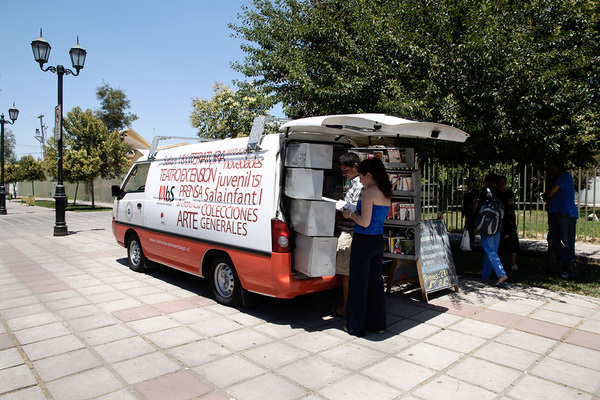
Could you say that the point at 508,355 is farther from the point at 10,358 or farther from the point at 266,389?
the point at 10,358

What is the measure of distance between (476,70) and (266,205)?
371 cm

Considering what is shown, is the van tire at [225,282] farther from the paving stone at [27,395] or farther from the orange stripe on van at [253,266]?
the paving stone at [27,395]

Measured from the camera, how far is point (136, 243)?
7719 mm

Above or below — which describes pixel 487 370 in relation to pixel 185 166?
below

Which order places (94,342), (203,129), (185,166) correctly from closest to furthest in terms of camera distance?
1. (94,342)
2. (185,166)
3. (203,129)

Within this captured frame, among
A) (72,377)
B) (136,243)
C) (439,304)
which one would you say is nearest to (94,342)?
(72,377)

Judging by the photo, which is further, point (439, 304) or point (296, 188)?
point (439, 304)

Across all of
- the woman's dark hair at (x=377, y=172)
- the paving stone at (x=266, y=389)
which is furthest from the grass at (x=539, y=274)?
the paving stone at (x=266, y=389)

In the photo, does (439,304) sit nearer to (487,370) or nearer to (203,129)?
(487,370)

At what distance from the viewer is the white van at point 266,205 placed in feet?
15.3

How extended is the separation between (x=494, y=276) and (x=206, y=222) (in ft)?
16.9

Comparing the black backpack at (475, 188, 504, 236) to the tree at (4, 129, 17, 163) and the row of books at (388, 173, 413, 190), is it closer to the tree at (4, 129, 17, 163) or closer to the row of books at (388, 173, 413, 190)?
the row of books at (388, 173, 413, 190)

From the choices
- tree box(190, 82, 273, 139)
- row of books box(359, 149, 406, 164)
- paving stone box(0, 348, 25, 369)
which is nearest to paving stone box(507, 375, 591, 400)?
row of books box(359, 149, 406, 164)

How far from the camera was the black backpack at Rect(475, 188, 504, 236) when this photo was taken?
641cm
